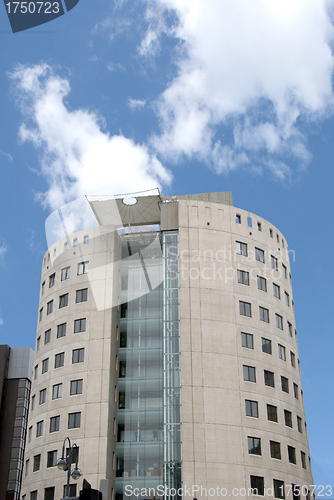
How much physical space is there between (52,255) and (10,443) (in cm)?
4202

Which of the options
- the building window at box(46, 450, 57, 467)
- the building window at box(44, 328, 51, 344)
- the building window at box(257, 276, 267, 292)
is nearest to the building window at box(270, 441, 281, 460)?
the building window at box(257, 276, 267, 292)

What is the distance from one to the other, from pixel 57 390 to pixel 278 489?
2326 centimetres

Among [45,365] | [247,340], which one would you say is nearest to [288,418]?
[247,340]

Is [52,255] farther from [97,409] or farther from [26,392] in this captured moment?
[26,392]

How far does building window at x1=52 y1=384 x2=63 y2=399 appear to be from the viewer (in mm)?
56969

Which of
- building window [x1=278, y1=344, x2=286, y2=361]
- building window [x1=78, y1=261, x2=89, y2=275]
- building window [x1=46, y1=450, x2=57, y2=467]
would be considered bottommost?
building window [x1=46, y1=450, x2=57, y2=467]

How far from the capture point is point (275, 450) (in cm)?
5341

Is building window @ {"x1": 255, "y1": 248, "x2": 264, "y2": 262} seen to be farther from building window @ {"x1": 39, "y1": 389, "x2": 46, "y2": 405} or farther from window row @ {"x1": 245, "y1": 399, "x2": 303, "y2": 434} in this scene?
building window @ {"x1": 39, "y1": 389, "x2": 46, "y2": 405}

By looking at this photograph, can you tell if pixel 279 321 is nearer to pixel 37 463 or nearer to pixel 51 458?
pixel 51 458

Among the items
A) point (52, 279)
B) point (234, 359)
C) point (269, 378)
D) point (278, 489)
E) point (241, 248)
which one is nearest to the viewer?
point (278, 489)

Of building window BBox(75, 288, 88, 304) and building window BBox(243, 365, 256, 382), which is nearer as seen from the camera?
building window BBox(243, 365, 256, 382)

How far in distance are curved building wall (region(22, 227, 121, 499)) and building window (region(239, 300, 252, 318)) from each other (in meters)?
13.2

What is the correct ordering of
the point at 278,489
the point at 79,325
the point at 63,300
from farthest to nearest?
the point at 63,300, the point at 79,325, the point at 278,489

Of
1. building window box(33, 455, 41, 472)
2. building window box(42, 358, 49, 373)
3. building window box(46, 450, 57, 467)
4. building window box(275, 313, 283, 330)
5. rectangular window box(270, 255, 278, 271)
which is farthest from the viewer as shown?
rectangular window box(270, 255, 278, 271)
